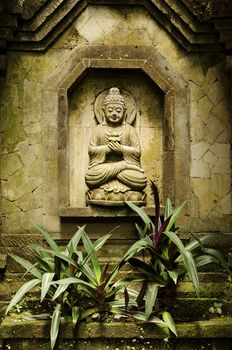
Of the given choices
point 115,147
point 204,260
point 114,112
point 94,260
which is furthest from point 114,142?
point 204,260

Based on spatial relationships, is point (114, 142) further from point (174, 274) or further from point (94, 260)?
point (174, 274)

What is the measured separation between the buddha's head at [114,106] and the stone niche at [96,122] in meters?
0.26

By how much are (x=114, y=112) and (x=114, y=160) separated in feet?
1.82

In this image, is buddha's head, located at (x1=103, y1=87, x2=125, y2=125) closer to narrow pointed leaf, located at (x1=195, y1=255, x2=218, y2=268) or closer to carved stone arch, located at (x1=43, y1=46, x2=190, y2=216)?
carved stone arch, located at (x1=43, y1=46, x2=190, y2=216)

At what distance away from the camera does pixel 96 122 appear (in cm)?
712

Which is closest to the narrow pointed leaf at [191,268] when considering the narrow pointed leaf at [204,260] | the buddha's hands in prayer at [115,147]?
the narrow pointed leaf at [204,260]

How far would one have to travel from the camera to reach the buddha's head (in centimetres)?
686

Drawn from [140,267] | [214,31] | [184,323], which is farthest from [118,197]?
[214,31]

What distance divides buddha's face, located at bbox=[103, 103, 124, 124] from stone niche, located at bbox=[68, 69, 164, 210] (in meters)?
0.28

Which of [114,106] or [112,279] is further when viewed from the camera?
[114,106]

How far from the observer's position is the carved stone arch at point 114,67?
6.83 metres

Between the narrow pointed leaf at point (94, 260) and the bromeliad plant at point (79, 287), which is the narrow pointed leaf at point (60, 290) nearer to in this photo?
the bromeliad plant at point (79, 287)

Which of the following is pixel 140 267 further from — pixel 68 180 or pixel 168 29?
pixel 168 29

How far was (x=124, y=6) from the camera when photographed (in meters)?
7.04
